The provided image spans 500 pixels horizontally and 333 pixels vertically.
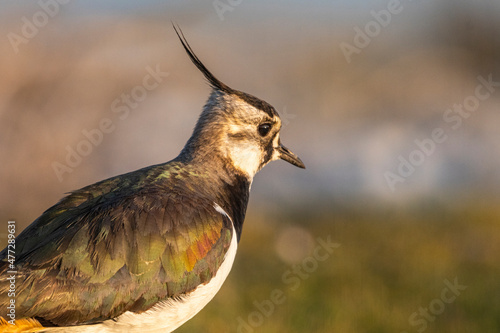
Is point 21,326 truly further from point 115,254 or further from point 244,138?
point 244,138

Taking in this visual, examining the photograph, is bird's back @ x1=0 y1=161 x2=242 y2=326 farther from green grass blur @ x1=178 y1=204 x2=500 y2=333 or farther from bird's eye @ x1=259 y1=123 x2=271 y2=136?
green grass blur @ x1=178 y1=204 x2=500 y2=333

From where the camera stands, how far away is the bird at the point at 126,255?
159 inches

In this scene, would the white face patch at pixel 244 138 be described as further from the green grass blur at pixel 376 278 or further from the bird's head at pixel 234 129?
the green grass blur at pixel 376 278

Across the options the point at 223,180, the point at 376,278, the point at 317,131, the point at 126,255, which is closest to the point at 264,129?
the point at 223,180

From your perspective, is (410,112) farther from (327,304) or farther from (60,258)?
(60,258)

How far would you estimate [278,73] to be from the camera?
15484 mm

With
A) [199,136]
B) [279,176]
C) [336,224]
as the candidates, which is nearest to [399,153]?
[279,176]

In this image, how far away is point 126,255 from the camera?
419cm

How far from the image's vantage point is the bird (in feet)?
13.2

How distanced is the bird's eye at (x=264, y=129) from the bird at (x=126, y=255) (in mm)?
640

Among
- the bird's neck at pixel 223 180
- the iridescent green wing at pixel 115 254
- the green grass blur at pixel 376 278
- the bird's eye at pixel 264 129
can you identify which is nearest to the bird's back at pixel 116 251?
the iridescent green wing at pixel 115 254

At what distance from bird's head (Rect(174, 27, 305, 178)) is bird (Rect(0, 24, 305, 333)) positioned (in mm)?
296

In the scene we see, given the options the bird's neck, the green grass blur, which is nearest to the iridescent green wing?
the bird's neck

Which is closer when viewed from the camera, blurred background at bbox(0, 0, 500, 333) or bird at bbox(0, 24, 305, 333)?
bird at bbox(0, 24, 305, 333)
